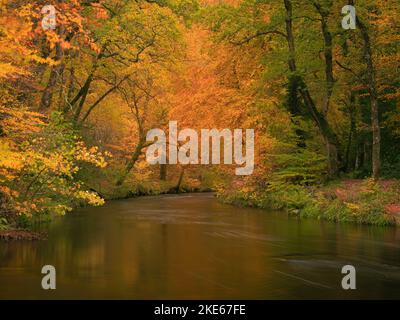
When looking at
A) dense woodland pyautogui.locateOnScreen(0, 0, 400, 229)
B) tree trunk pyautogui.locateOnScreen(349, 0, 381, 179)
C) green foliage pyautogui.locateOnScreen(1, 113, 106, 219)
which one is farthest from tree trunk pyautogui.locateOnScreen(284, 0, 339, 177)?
green foliage pyautogui.locateOnScreen(1, 113, 106, 219)

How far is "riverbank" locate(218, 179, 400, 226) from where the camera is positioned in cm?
2006

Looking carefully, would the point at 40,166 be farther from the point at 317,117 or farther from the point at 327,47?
the point at 327,47

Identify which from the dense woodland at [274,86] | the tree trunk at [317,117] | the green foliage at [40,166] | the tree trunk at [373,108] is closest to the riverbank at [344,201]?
the dense woodland at [274,86]

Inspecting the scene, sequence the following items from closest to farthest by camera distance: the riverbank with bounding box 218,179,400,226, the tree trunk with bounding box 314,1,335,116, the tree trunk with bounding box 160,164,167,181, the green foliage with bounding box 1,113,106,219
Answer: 1. the green foliage with bounding box 1,113,106,219
2. the riverbank with bounding box 218,179,400,226
3. the tree trunk with bounding box 314,1,335,116
4. the tree trunk with bounding box 160,164,167,181

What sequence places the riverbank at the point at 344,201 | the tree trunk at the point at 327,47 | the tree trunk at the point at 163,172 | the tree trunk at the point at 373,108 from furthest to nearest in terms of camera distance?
1. the tree trunk at the point at 163,172
2. the tree trunk at the point at 327,47
3. the tree trunk at the point at 373,108
4. the riverbank at the point at 344,201

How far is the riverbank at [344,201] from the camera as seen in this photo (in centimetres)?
2006

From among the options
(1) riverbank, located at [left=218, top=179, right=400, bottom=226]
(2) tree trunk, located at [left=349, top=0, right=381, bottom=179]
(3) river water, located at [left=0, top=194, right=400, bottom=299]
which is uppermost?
(2) tree trunk, located at [left=349, top=0, right=381, bottom=179]

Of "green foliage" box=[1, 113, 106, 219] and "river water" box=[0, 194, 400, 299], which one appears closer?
"river water" box=[0, 194, 400, 299]

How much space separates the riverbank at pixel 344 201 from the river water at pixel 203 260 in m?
0.84

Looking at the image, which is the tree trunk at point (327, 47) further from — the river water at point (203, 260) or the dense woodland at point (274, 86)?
the river water at point (203, 260)

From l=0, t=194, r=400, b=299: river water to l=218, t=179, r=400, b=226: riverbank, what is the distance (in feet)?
2.74

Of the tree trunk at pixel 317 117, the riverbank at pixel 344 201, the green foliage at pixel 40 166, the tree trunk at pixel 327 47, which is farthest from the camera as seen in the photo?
the tree trunk at pixel 317 117

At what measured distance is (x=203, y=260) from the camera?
1391 cm

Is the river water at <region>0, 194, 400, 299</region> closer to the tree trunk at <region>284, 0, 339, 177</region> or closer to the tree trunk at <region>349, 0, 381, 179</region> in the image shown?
the tree trunk at <region>349, 0, 381, 179</region>
